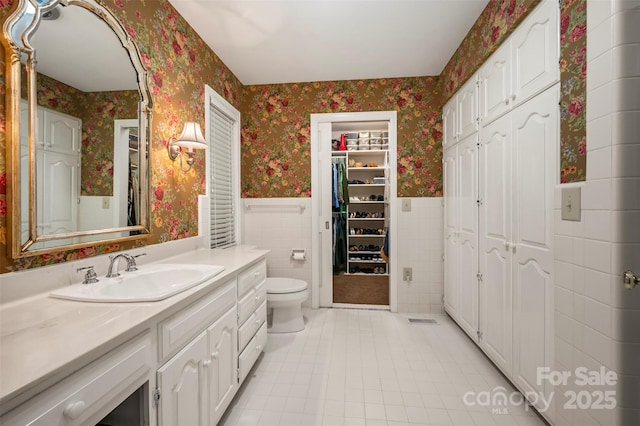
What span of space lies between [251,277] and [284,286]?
2.52 ft

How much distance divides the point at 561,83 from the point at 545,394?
4.82ft

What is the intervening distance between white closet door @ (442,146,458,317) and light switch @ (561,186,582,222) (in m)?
1.31

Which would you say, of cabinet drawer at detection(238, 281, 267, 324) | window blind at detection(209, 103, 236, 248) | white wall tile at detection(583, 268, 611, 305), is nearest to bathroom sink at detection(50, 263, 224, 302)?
cabinet drawer at detection(238, 281, 267, 324)

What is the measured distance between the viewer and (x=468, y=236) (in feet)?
7.37

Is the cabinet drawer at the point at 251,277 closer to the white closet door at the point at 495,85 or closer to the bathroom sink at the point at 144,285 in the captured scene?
the bathroom sink at the point at 144,285

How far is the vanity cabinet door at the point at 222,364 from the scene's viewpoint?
1.29 m

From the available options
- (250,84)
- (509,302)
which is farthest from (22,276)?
(250,84)

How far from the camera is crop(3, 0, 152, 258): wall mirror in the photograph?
1.02 m

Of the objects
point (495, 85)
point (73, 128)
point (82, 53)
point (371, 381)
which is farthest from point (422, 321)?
point (82, 53)

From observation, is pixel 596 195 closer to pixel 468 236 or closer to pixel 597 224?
pixel 597 224

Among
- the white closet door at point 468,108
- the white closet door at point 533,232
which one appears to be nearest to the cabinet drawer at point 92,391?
the white closet door at point 533,232

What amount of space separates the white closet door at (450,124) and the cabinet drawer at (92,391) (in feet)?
8.63

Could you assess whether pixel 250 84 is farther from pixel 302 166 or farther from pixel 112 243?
pixel 112 243

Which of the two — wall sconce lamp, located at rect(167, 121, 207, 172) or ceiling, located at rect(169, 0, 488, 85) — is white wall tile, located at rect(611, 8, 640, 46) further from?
wall sconce lamp, located at rect(167, 121, 207, 172)
